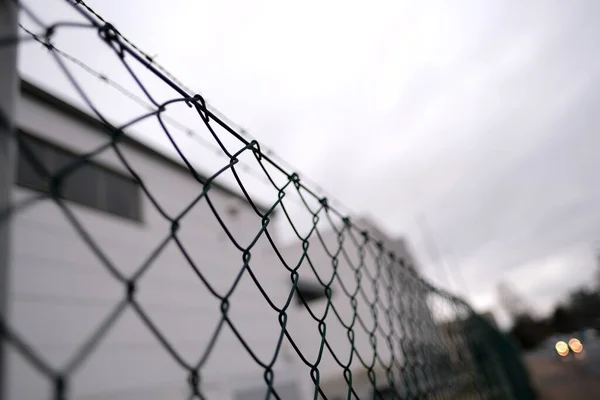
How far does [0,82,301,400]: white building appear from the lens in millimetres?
3576

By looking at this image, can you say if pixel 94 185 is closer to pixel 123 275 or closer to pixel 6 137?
pixel 123 275

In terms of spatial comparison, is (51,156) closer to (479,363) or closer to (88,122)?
(88,122)

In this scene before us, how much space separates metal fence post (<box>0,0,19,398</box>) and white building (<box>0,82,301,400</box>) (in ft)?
6.23

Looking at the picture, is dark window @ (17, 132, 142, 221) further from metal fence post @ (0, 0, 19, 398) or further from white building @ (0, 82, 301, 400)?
metal fence post @ (0, 0, 19, 398)

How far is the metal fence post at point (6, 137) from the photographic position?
39 cm

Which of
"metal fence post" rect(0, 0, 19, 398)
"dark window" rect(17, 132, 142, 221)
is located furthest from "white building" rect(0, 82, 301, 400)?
"metal fence post" rect(0, 0, 19, 398)

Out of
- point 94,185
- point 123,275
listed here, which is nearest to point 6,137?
point 123,275

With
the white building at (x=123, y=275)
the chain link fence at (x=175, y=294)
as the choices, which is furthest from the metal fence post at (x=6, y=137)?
the white building at (x=123, y=275)

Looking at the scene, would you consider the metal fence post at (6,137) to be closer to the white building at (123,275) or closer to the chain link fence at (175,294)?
the chain link fence at (175,294)

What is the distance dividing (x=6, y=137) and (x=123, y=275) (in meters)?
3.36

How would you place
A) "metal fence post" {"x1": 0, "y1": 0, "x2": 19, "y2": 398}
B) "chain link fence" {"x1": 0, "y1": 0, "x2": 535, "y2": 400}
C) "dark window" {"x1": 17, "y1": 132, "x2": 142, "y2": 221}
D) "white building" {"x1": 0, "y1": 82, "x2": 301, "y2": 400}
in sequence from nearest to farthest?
1. "metal fence post" {"x1": 0, "y1": 0, "x2": 19, "y2": 398}
2. "chain link fence" {"x1": 0, "y1": 0, "x2": 535, "y2": 400}
3. "white building" {"x1": 0, "y1": 82, "x2": 301, "y2": 400}
4. "dark window" {"x1": 17, "y1": 132, "x2": 142, "y2": 221}

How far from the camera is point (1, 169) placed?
0.44 meters

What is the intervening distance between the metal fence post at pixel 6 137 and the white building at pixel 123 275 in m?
1.90

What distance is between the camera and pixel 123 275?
339cm
